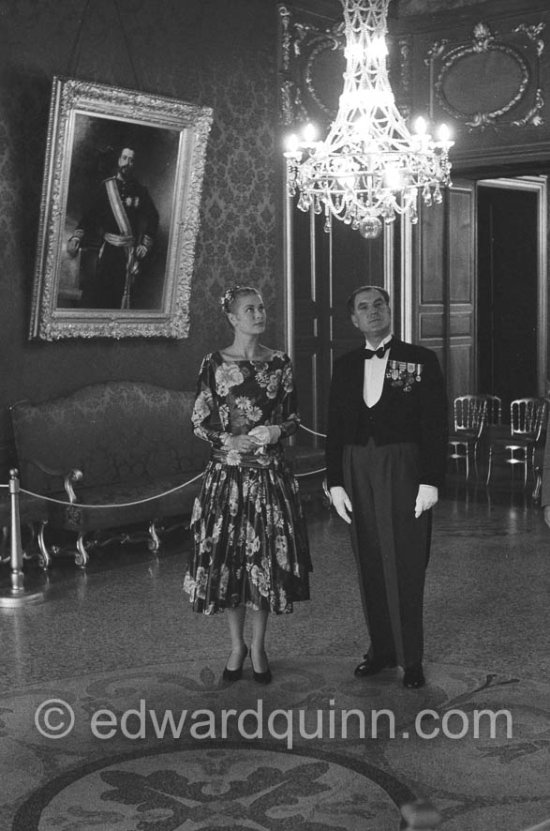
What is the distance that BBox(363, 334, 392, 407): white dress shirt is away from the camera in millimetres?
4656

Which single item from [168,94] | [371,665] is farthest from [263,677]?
[168,94]

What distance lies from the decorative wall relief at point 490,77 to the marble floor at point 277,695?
410 centimetres

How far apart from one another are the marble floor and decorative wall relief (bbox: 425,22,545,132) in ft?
13.5

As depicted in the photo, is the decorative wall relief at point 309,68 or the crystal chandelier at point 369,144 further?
the decorative wall relief at point 309,68

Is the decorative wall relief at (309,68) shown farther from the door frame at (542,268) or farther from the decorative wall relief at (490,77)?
the door frame at (542,268)

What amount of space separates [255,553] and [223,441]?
0.48 meters

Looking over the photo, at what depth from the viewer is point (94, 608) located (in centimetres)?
608

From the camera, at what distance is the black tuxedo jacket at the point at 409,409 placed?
15.0ft

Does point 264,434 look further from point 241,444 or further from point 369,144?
point 369,144

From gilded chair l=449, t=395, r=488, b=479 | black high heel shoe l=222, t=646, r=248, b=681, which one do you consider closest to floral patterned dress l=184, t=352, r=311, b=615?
black high heel shoe l=222, t=646, r=248, b=681

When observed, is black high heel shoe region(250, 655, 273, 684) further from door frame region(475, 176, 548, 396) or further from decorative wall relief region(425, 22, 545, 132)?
door frame region(475, 176, 548, 396)

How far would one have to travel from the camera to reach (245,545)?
15.3ft

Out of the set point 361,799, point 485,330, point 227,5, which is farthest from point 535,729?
point 485,330

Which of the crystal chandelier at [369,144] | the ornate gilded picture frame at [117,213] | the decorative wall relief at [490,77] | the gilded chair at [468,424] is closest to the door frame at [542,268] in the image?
the gilded chair at [468,424]
